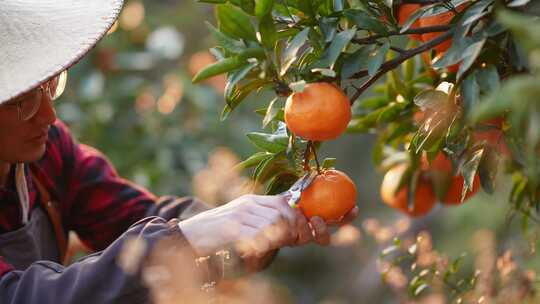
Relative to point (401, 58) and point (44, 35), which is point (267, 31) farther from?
point (44, 35)

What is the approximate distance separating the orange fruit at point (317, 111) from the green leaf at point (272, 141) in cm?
11

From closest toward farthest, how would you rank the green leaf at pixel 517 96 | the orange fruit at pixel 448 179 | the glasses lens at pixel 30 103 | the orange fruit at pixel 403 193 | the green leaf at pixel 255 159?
1. the green leaf at pixel 517 96
2. the green leaf at pixel 255 159
3. the glasses lens at pixel 30 103
4. the orange fruit at pixel 448 179
5. the orange fruit at pixel 403 193

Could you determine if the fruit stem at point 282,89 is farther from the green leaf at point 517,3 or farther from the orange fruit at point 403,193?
the orange fruit at point 403,193

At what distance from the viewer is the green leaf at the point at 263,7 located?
1164mm

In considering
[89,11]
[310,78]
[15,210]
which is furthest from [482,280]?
[15,210]

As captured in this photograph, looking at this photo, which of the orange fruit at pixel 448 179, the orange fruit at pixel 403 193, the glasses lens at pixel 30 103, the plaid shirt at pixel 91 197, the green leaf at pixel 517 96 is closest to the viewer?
the green leaf at pixel 517 96

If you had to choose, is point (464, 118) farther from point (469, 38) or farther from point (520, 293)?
point (520, 293)

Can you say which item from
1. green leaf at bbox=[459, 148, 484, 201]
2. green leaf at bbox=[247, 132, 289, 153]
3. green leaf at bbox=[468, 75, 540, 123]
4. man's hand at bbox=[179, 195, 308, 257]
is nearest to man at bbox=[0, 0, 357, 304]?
man's hand at bbox=[179, 195, 308, 257]

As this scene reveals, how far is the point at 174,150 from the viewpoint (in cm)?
338

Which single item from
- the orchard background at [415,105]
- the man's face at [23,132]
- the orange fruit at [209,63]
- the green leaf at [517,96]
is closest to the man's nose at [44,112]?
the man's face at [23,132]

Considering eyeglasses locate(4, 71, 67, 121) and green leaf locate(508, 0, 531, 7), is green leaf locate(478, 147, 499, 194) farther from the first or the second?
eyeglasses locate(4, 71, 67, 121)

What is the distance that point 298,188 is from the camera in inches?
50.4

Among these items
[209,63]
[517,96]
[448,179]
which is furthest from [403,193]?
→ [209,63]

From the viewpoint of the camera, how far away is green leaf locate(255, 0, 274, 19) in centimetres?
116
